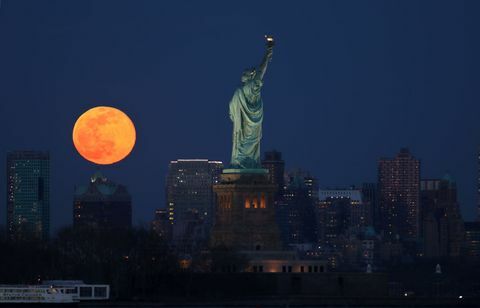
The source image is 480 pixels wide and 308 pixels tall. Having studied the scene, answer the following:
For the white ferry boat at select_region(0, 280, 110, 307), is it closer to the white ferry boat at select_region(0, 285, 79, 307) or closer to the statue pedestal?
the white ferry boat at select_region(0, 285, 79, 307)

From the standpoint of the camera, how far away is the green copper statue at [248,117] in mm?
185500

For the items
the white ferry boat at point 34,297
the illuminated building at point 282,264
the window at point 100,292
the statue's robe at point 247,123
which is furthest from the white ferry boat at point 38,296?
the statue's robe at point 247,123

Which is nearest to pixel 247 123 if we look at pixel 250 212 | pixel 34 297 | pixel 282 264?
pixel 250 212

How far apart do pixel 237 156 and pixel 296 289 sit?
1661cm

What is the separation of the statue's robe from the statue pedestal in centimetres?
94

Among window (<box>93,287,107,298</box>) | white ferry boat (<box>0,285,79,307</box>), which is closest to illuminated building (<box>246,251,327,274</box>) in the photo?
window (<box>93,287,107,298</box>)

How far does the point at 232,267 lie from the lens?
583 ft

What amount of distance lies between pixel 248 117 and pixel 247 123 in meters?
0.44

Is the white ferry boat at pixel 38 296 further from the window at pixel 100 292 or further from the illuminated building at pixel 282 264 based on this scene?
the illuminated building at pixel 282 264

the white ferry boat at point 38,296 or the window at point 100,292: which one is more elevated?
the window at point 100,292

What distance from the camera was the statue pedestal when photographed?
18650 cm

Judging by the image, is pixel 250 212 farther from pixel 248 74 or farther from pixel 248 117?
pixel 248 74

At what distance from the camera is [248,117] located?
612 feet

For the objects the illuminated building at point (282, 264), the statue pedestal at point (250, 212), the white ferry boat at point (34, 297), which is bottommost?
the white ferry boat at point (34, 297)
